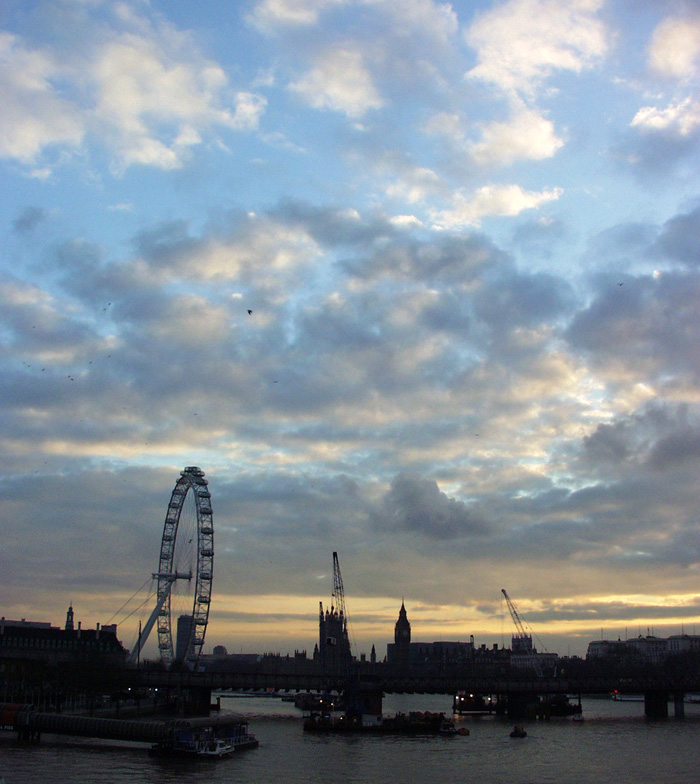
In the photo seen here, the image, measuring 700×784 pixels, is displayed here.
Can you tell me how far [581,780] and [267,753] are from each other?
115ft

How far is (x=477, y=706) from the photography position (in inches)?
6747

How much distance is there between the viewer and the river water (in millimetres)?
74062

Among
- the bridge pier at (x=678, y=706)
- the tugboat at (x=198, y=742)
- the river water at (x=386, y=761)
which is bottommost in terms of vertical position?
the bridge pier at (x=678, y=706)

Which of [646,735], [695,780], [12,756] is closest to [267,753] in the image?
[12,756]

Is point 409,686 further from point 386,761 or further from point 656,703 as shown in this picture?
point 386,761

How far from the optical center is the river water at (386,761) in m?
74.1

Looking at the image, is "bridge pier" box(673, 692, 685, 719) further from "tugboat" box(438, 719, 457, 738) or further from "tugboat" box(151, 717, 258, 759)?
"tugboat" box(151, 717, 258, 759)

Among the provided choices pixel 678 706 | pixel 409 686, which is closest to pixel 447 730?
pixel 409 686

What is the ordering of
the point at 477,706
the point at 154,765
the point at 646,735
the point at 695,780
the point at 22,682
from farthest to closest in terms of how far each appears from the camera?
the point at 477,706, the point at 22,682, the point at 646,735, the point at 154,765, the point at 695,780

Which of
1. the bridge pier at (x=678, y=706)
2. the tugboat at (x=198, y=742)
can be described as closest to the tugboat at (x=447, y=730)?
the tugboat at (x=198, y=742)

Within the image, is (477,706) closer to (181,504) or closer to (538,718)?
(538,718)

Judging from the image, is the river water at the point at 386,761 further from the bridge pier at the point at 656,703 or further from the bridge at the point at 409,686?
the bridge pier at the point at 656,703

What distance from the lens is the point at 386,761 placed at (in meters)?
87.2

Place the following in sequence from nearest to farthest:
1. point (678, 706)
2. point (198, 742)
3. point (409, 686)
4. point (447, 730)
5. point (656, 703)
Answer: point (198, 742) < point (447, 730) < point (409, 686) < point (656, 703) < point (678, 706)
